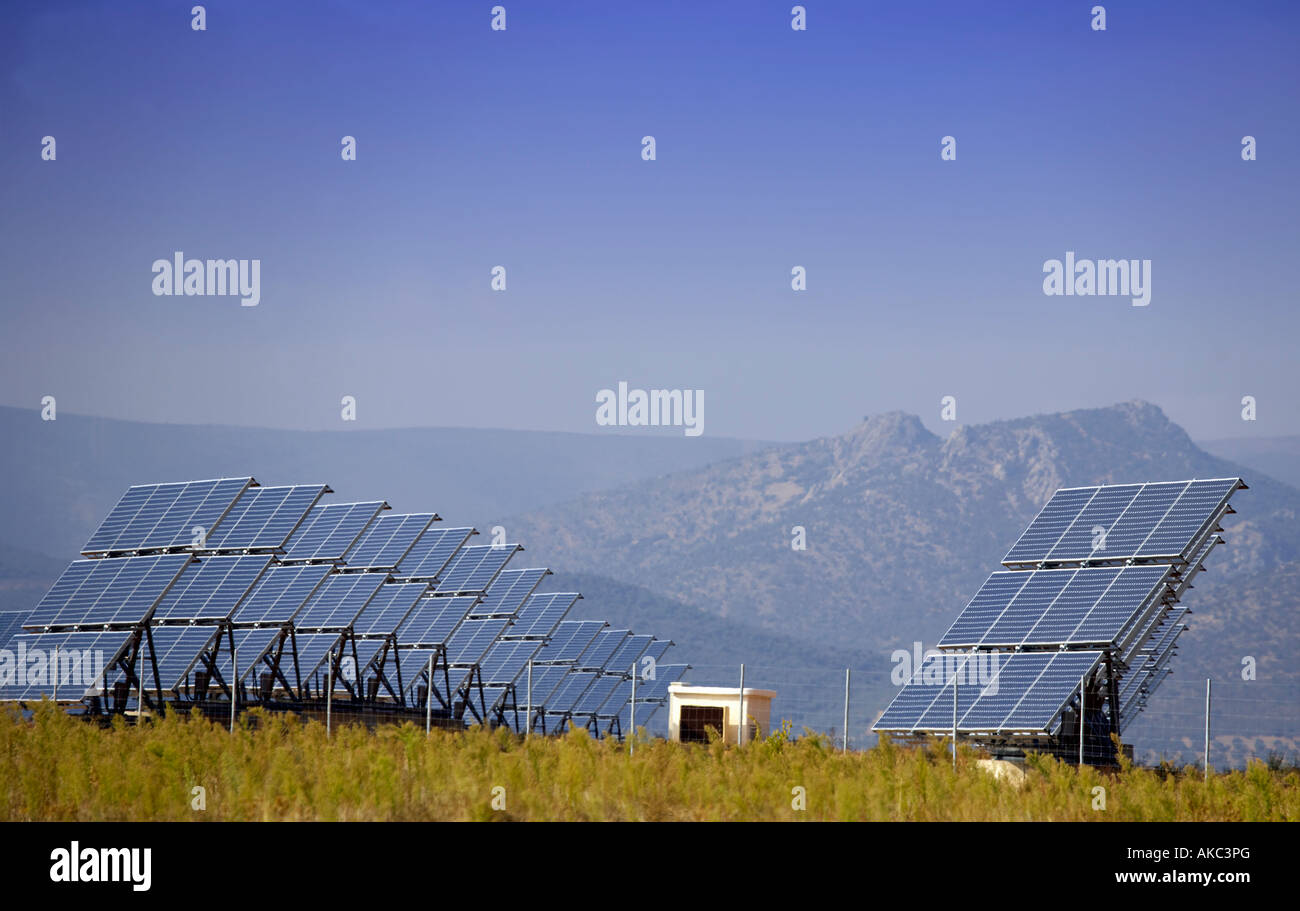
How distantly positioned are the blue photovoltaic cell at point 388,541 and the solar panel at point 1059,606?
15717 millimetres

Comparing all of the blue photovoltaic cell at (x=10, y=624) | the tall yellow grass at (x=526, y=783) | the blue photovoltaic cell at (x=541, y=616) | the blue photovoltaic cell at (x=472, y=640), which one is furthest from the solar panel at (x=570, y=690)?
the tall yellow grass at (x=526, y=783)

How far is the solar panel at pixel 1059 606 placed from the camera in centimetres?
2539

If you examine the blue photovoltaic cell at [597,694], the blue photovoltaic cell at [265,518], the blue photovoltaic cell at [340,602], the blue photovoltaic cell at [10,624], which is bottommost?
the blue photovoltaic cell at [597,694]

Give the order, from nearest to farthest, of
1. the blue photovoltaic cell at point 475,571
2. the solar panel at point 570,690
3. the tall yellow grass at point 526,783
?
the tall yellow grass at point 526,783
the blue photovoltaic cell at point 475,571
the solar panel at point 570,690

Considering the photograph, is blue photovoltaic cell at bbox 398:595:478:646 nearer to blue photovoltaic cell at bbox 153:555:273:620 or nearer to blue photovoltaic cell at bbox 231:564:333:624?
blue photovoltaic cell at bbox 231:564:333:624

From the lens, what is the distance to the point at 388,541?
40500 millimetres

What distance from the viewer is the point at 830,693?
120938mm

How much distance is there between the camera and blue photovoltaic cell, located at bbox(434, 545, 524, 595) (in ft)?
148

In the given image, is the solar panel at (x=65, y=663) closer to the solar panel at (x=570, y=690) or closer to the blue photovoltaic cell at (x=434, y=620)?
the blue photovoltaic cell at (x=434, y=620)

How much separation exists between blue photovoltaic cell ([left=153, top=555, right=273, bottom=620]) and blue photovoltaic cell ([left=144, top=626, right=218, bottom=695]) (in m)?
0.30

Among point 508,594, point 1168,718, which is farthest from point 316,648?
point 1168,718

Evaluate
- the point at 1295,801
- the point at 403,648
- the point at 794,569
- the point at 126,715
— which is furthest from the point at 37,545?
the point at 1295,801
